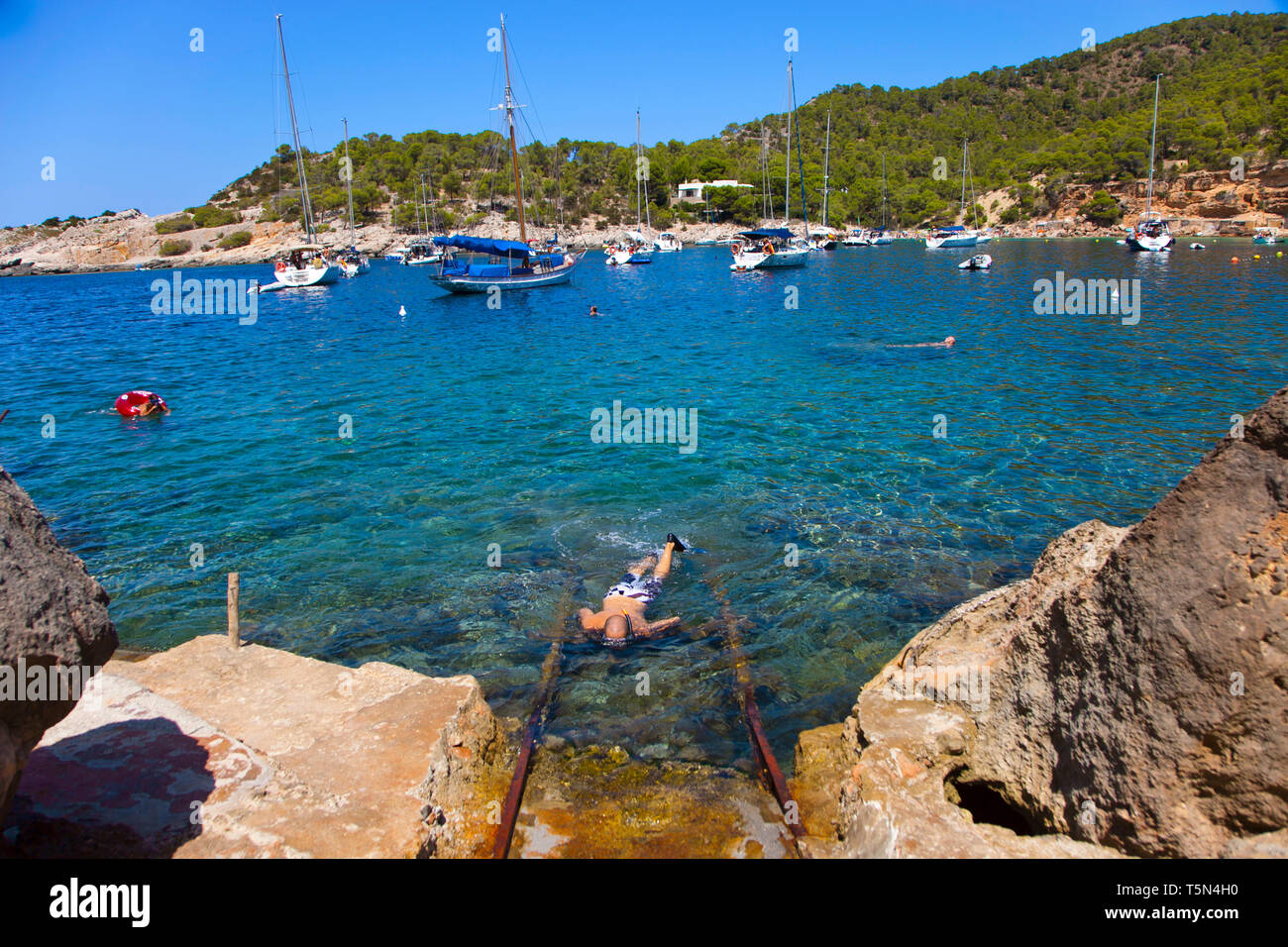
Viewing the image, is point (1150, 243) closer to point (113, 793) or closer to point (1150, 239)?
point (1150, 239)

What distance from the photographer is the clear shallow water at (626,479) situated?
8555 millimetres

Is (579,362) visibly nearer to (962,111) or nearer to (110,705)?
(110,705)

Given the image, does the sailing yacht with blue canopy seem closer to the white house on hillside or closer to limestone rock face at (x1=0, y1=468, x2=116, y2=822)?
limestone rock face at (x1=0, y1=468, x2=116, y2=822)

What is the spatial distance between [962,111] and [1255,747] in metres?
189

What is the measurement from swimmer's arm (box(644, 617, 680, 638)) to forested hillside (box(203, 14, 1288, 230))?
109 m

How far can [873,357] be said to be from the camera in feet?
85.4

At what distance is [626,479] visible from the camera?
14.5 metres

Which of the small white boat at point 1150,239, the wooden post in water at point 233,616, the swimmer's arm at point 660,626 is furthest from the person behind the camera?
the small white boat at point 1150,239

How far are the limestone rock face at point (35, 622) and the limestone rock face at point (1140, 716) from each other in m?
4.27

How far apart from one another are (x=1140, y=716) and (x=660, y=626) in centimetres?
575

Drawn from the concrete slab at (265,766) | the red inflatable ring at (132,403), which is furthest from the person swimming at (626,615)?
the red inflatable ring at (132,403)

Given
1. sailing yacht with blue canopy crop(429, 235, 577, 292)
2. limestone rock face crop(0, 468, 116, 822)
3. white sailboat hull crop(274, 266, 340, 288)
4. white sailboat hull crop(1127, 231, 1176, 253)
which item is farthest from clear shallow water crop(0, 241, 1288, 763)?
white sailboat hull crop(1127, 231, 1176, 253)

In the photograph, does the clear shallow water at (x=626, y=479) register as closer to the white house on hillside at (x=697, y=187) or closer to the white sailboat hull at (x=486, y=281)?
the white sailboat hull at (x=486, y=281)

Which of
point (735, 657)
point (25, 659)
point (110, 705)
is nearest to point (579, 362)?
point (735, 657)
